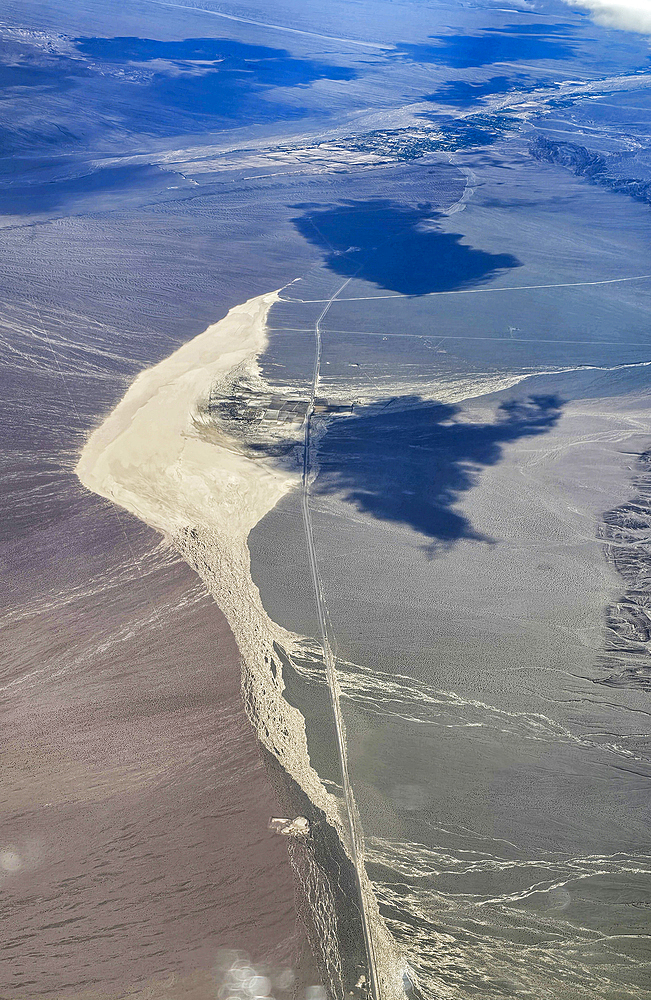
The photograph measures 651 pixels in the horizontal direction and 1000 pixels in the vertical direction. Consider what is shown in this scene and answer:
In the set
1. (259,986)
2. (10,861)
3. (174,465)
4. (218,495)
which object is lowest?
(259,986)

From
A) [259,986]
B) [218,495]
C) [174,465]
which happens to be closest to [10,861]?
[259,986]

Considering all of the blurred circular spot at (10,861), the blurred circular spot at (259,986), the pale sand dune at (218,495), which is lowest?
the blurred circular spot at (259,986)

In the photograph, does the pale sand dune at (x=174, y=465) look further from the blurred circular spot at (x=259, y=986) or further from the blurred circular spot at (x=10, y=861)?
the blurred circular spot at (x=259, y=986)

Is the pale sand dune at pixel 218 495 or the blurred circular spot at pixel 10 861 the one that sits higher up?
the pale sand dune at pixel 218 495

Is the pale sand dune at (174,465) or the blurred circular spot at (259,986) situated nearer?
the blurred circular spot at (259,986)

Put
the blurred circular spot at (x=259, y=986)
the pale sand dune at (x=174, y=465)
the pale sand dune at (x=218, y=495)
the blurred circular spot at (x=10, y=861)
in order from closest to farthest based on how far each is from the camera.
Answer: the blurred circular spot at (x=259, y=986)
the blurred circular spot at (x=10, y=861)
the pale sand dune at (x=218, y=495)
the pale sand dune at (x=174, y=465)

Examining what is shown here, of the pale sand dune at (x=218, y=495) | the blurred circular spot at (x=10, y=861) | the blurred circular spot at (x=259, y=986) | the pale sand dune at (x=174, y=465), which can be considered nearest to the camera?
the blurred circular spot at (x=259, y=986)

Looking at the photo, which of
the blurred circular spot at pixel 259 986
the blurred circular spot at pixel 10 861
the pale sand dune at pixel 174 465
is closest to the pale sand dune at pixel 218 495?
the pale sand dune at pixel 174 465

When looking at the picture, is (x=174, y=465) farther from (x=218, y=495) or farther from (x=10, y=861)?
(x=10, y=861)

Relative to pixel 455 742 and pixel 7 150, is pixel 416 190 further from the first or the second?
pixel 455 742
